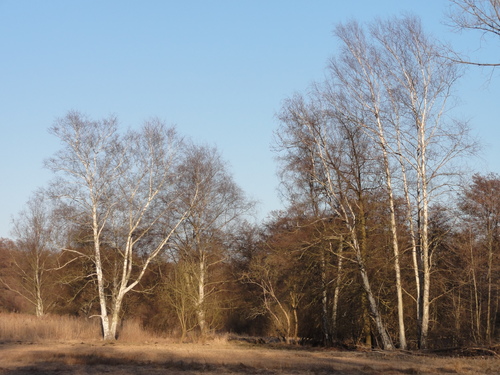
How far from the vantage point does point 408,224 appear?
18625 millimetres

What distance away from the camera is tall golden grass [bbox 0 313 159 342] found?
22.8 metres

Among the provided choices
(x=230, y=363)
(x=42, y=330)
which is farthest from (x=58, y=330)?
(x=230, y=363)

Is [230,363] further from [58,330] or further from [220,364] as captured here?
[58,330]

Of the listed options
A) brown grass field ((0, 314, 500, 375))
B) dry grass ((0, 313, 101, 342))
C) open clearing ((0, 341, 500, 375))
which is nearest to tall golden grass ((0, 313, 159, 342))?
dry grass ((0, 313, 101, 342))

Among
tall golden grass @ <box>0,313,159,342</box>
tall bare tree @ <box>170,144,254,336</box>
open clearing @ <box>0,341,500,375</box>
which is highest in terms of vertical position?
tall bare tree @ <box>170,144,254,336</box>

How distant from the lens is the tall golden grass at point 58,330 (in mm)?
22750

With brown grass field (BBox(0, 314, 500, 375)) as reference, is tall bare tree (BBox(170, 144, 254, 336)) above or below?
above

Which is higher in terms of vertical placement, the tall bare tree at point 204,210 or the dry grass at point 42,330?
the tall bare tree at point 204,210

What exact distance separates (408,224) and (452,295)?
32.6 feet

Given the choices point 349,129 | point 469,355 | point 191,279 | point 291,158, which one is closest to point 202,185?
point 191,279

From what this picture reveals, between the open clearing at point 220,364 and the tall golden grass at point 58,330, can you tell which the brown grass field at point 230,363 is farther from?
the tall golden grass at point 58,330

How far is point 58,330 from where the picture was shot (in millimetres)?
23828

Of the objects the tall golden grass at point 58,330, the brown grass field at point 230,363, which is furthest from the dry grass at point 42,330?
the brown grass field at point 230,363

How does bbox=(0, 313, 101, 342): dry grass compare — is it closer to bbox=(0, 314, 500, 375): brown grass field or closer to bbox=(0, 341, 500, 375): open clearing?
bbox=(0, 314, 500, 375): brown grass field
